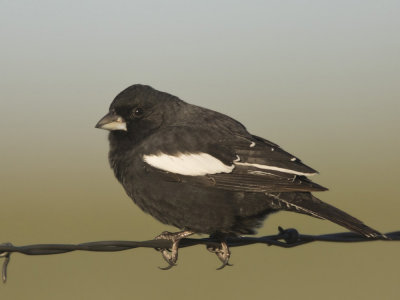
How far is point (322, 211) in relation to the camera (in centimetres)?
561

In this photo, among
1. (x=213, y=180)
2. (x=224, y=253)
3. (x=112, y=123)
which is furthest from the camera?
(x=112, y=123)

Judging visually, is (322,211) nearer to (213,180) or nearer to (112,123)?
(213,180)

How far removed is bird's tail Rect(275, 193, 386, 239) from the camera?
5332 millimetres

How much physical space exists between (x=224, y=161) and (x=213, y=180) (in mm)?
180

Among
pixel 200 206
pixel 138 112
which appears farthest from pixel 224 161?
pixel 138 112

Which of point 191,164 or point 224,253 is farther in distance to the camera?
point 224,253

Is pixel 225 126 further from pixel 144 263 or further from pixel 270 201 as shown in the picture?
pixel 144 263

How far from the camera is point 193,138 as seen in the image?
20.3 feet

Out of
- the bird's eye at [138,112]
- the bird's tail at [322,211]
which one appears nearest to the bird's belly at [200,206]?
the bird's tail at [322,211]

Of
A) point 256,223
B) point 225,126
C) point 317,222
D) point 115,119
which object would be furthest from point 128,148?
point 317,222

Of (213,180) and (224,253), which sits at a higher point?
(213,180)

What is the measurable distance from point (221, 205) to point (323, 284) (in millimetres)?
4159

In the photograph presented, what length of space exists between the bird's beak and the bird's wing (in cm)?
45

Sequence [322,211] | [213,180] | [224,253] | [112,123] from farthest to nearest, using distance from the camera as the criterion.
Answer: [112,123] < [224,253] < [213,180] < [322,211]
